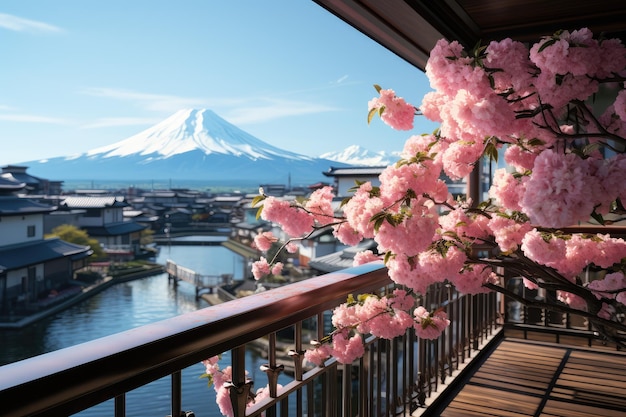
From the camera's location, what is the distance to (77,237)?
34406 mm

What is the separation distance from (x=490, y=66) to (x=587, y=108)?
0.95ft

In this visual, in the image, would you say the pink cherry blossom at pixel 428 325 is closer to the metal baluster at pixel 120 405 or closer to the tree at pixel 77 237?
the metal baluster at pixel 120 405

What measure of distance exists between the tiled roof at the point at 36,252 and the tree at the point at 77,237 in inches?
131

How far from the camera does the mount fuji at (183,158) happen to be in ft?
208

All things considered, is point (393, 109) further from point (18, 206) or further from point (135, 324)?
point (135, 324)

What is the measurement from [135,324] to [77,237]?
7.09m

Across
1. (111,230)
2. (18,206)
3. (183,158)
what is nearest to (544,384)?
(18,206)

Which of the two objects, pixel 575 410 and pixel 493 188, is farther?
pixel 575 410

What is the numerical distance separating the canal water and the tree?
10.2ft

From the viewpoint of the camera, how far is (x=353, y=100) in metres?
72.5

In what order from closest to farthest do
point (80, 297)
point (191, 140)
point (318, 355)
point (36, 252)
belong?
point (318, 355)
point (36, 252)
point (80, 297)
point (191, 140)

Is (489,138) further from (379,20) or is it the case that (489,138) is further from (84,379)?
(84,379)

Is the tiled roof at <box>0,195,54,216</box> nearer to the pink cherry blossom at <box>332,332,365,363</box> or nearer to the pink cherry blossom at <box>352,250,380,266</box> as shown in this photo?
the pink cherry blossom at <box>352,250,380,266</box>

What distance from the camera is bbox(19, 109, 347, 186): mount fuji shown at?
208 ft
